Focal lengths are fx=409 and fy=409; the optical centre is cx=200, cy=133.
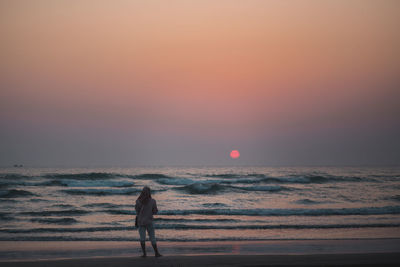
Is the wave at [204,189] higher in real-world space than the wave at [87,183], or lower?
lower

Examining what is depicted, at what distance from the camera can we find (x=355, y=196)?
28.9 metres

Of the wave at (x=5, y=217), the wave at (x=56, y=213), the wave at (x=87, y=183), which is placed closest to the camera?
the wave at (x=5, y=217)

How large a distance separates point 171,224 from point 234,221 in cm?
277

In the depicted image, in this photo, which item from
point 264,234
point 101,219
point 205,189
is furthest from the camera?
point 205,189

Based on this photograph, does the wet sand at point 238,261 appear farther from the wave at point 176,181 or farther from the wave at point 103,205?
the wave at point 176,181

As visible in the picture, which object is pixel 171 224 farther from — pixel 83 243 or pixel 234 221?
pixel 83 243

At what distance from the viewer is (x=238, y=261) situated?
369 inches

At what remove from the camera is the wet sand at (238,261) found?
→ 9053 millimetres

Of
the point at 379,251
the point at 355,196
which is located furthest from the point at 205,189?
the point at 379,251

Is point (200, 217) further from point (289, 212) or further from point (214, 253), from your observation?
point (214, 253)

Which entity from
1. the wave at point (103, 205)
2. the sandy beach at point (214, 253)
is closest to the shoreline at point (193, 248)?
the sandy beach at point (214, 253)

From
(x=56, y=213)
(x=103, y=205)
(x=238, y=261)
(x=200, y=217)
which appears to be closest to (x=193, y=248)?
(x=238, y=261)

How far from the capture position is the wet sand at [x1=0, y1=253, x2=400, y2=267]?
29.7 ft

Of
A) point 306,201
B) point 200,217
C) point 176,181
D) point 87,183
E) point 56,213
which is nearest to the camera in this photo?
point 200,217
